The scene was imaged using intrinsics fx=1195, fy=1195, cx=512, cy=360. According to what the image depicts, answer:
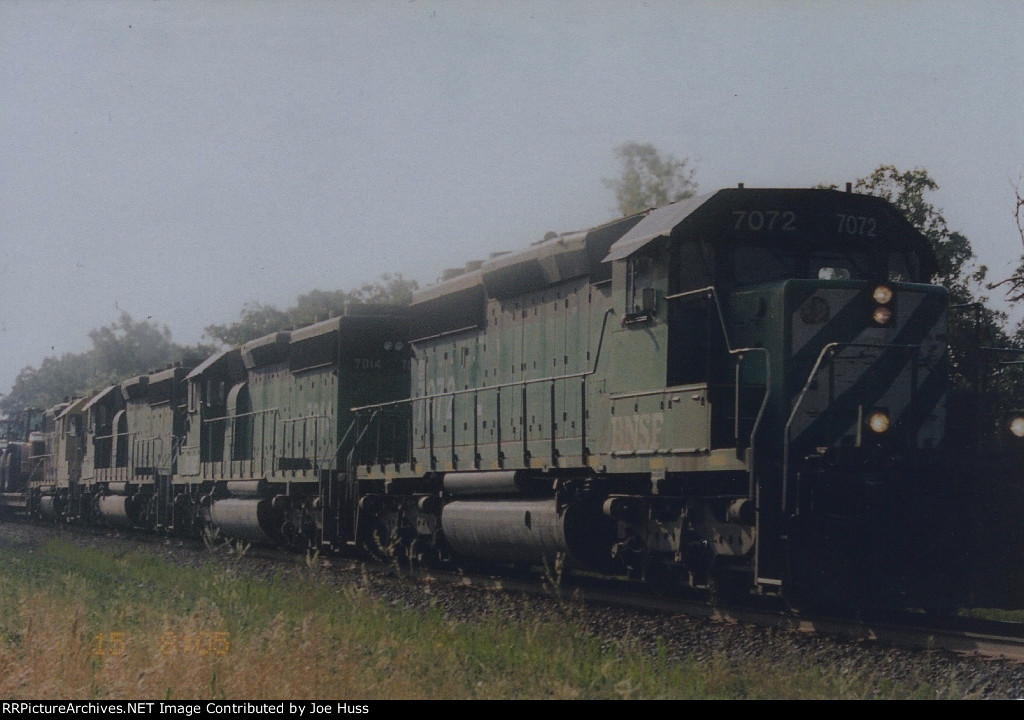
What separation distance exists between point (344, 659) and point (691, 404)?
135 inches

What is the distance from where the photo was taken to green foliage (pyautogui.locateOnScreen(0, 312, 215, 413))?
101062 mm

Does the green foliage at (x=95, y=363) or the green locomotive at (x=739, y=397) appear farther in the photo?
the green foliage at (x=95, y=363)

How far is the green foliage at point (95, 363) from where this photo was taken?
101062 millimetres

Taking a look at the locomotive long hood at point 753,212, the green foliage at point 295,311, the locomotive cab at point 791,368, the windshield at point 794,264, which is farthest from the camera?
the green foliage at point 295,311

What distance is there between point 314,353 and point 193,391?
5.58 metres

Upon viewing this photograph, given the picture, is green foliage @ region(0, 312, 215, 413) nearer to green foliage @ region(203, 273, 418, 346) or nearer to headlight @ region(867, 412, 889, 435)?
green foliage @ region(203, 273, 418, 346)

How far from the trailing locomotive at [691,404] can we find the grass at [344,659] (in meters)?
1.23

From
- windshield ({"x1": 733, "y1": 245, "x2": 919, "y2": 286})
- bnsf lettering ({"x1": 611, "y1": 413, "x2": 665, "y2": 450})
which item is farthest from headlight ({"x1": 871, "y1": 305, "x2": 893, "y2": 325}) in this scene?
bnsf lettering ({"x1": 611, "y1": 413, "x2": 665, "y2": 450})

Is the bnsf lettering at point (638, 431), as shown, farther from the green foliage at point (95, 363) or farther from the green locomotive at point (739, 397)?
the green foliage at point (95, 363)

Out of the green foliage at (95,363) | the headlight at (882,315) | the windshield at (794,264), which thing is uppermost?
the green foliage at (95,363)

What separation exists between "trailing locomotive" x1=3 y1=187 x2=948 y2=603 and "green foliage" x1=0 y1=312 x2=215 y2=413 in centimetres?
8526

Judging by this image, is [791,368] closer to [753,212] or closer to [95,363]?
[753,212]

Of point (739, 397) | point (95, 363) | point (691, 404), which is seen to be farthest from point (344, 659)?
point (95, 363)

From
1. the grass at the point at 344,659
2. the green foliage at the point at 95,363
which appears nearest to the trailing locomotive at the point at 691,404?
the grass at the point at 344,659
